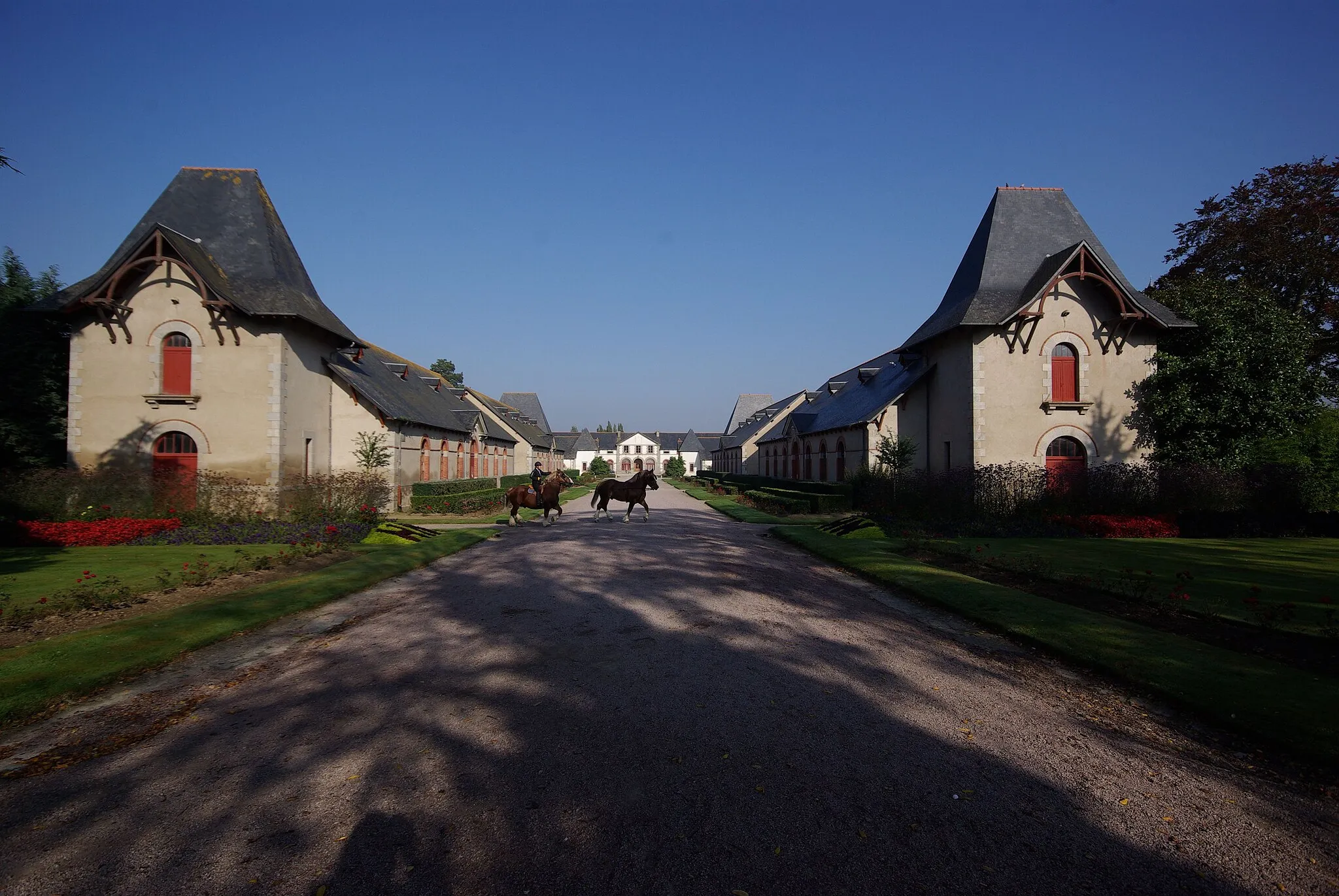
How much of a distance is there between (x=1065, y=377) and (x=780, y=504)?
11.5 metres

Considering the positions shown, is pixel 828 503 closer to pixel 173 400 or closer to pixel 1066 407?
pixel 1066 407

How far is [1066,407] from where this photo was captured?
2239cm

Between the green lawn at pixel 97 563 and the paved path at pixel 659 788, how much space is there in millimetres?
5663

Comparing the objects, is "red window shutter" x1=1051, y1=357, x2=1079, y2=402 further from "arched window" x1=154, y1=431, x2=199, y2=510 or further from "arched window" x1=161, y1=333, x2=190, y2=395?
"arched window" x1=161, y1=333, x2=190, y2=395

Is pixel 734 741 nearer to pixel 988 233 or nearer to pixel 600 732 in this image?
pixel 600 732

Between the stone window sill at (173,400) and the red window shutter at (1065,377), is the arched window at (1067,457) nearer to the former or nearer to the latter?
the red window shutter at (1065,377)

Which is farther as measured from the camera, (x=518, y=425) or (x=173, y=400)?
(x=518, y=425)

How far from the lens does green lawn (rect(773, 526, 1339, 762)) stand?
16.8ft

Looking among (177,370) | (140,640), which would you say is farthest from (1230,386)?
(177,370)

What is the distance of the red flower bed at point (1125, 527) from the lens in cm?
1797

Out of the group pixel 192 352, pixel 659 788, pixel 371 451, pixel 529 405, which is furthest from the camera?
pixel 529 405

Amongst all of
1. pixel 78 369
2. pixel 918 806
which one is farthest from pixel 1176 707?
pixel 78 369

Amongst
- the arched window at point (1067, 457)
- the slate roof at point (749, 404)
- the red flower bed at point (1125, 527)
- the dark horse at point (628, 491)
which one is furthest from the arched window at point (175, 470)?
the slate roof at point (749, 404)

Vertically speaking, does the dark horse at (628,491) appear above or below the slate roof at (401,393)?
below
